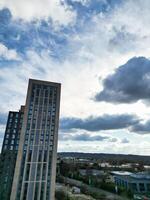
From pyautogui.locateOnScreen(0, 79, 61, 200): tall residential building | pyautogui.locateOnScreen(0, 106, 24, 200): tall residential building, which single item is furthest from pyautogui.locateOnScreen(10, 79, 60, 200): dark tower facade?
pyautogui.locateOnScreen(0, 106, 24, 200): tall residential building

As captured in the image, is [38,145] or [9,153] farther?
[9,153]

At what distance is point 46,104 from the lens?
5600 cm

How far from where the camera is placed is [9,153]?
56.1 meters

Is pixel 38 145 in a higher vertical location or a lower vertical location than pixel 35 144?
lower

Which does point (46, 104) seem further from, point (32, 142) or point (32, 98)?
point (32, 142)

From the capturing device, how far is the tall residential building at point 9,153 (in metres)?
50.7

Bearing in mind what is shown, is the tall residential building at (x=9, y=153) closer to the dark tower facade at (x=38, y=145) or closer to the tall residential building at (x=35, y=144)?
the tall residential building at (x=35, y=144)

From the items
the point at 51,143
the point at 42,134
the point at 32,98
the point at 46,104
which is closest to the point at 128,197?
the point at 51,143

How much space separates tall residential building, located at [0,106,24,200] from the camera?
166 ft

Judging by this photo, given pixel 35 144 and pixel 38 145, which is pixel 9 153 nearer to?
pixel 35 144

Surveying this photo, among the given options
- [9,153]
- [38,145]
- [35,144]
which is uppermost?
[35,144]

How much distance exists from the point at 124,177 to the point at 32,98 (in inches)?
2138

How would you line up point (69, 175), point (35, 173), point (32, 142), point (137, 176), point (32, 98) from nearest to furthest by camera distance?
1. point (35, 173)
2. point (32, 142)
3. point (32, 98)
4. point (137, 176)
5. point (69, 175)

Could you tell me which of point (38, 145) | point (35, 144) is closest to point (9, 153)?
point (35, 144)
